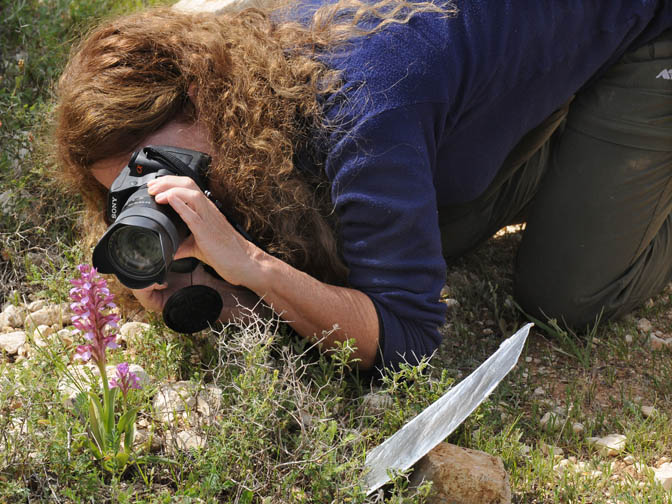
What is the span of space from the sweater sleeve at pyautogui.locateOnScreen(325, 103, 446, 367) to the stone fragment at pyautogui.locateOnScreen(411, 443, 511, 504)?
1.05 feet

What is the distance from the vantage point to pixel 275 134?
84.4 inches

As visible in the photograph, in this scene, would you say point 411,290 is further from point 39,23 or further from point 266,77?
point 39,23

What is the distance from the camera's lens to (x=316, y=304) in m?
2.14

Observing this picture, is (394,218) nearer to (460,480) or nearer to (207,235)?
(207,235)

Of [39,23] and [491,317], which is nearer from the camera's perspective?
[491,317]

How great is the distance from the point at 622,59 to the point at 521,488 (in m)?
1.46

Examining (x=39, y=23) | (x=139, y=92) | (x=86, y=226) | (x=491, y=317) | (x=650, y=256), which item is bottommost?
(x=491, y=317)

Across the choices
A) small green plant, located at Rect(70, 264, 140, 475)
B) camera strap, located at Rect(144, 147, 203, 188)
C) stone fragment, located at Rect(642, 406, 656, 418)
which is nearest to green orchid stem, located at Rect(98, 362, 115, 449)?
small green plant, located at Rect(70, 264, 140, 475)

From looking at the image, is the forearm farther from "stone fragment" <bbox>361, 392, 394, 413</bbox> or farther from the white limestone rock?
the white limestone rock

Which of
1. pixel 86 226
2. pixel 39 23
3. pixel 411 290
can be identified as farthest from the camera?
pixel 39 23

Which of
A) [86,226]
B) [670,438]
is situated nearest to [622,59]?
[670,438]

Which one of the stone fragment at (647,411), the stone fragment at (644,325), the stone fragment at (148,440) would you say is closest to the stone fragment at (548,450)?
the stone fragment at (647,411)

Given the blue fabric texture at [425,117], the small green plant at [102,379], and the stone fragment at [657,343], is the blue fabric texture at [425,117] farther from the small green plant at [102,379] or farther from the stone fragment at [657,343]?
the stone fragment at [657,343]

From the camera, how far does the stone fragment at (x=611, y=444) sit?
221cm
